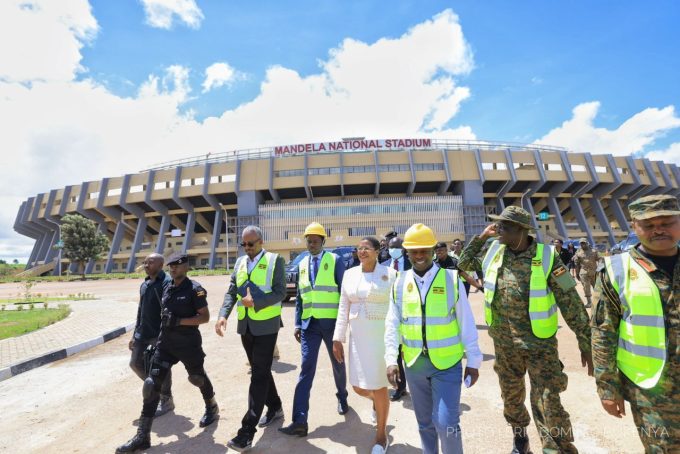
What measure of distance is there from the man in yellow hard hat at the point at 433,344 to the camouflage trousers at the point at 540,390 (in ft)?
1.59

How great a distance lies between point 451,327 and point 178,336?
8.30 ft

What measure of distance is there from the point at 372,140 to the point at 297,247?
52.3 feet

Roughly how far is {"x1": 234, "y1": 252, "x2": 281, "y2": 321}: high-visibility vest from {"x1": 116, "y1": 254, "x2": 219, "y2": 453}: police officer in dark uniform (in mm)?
383

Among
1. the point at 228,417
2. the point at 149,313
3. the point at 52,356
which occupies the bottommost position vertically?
the point at 228,417

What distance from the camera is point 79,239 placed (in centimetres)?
3934

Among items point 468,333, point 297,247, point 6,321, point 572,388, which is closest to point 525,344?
point 468,333

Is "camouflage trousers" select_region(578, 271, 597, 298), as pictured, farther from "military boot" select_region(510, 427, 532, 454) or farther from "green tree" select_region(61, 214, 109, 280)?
"green tree" select_region(61, 214, 109, 280)

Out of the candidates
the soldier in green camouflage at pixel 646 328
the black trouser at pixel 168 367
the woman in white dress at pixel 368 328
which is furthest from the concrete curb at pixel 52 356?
the soldier in green camouflage at pixel 646 328

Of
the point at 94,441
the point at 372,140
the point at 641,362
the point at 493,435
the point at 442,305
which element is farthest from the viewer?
the point at 372,140

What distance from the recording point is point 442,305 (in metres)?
2.29

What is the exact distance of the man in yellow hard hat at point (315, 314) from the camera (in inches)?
127

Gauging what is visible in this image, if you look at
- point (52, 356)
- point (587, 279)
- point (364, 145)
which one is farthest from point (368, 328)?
point (364, 145)

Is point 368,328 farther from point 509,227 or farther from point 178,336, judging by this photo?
point 178,336

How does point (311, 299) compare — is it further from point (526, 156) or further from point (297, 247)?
point (526, 156)
